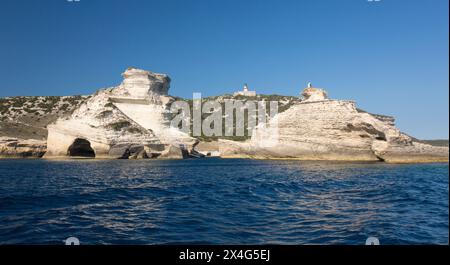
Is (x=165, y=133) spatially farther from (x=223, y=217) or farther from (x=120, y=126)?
(x=223, y=217)

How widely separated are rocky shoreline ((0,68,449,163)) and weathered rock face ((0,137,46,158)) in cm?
14

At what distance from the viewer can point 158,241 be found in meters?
6.50

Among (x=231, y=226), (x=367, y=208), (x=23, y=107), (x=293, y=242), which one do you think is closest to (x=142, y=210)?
(x=231, y=226)

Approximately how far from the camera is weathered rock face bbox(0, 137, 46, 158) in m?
59.2

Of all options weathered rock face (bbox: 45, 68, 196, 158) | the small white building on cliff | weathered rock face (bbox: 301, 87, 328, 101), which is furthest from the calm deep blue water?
the small white building on cliff

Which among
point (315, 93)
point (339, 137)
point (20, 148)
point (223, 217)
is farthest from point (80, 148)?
point (223, 217)

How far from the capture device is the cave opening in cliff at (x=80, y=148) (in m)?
53.7

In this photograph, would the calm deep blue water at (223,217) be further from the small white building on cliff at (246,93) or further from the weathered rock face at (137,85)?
the small white building on cliff at (246,93)

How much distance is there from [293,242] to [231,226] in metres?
1.70

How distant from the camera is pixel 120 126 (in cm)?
5466

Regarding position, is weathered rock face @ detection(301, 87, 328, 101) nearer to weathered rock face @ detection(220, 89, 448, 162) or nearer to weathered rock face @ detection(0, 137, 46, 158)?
weathered rock face @ detection(220, 89, 448, 162)

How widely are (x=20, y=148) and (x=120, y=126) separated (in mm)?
19460

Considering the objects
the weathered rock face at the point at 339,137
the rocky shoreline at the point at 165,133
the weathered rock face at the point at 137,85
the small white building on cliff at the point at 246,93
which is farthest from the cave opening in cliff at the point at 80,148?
the small white building on cliff at the point at 246,93
